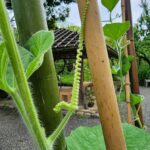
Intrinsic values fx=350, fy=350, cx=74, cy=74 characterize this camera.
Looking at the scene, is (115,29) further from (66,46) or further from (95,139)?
(66,46)

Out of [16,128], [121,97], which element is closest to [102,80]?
[121,97]

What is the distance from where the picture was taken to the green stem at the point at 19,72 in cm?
23

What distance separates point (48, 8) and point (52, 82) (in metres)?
9.83

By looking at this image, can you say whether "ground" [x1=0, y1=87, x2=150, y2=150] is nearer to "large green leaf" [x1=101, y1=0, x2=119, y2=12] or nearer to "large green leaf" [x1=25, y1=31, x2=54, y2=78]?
"large green leaf" [x1=101, y1=0, x2=119, y2=12]

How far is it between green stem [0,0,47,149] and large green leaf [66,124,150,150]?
0.51ft

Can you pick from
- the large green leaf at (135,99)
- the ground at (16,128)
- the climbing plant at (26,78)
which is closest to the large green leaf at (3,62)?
the climbing plant at (26,78)

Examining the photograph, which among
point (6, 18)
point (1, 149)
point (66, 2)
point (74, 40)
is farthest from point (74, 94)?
point (66, 2)

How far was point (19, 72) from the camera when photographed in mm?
243

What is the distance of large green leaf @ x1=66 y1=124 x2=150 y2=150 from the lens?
1.36ft

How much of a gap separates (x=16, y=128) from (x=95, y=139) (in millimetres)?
5717

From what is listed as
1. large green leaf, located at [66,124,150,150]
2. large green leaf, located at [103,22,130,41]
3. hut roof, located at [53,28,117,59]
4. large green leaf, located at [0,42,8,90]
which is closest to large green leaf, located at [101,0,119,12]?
large green leaf, located at [103,22,130,41]

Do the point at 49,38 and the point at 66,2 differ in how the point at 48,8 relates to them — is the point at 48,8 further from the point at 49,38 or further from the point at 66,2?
the point at 49,38

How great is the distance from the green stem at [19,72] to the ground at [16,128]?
173 inches

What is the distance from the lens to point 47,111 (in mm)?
353
